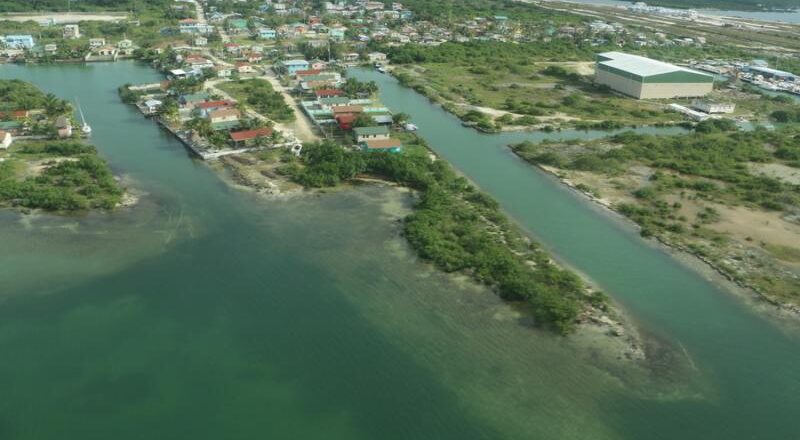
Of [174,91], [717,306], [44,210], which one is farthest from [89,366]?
[174,91]

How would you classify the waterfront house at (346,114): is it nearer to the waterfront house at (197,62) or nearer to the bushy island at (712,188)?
the bushy island at (712,188)

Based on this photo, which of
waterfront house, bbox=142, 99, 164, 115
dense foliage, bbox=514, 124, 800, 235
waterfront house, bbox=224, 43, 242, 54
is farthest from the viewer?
waterfront house, bbox=224, 43, 242, 54

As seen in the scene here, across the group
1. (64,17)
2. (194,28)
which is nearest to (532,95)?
(194,28)

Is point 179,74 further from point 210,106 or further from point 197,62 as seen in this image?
point 210,106

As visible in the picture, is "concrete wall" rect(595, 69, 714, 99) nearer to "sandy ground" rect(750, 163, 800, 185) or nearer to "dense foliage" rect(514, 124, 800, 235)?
"dense foliage" rect(514, 124, 800, 235)

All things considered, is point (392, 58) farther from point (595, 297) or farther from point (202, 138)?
point (595, 297)

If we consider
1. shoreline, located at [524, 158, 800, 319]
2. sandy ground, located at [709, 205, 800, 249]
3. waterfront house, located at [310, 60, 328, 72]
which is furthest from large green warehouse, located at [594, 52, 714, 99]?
waterfront house, located at [310, 60, 328, 72]
